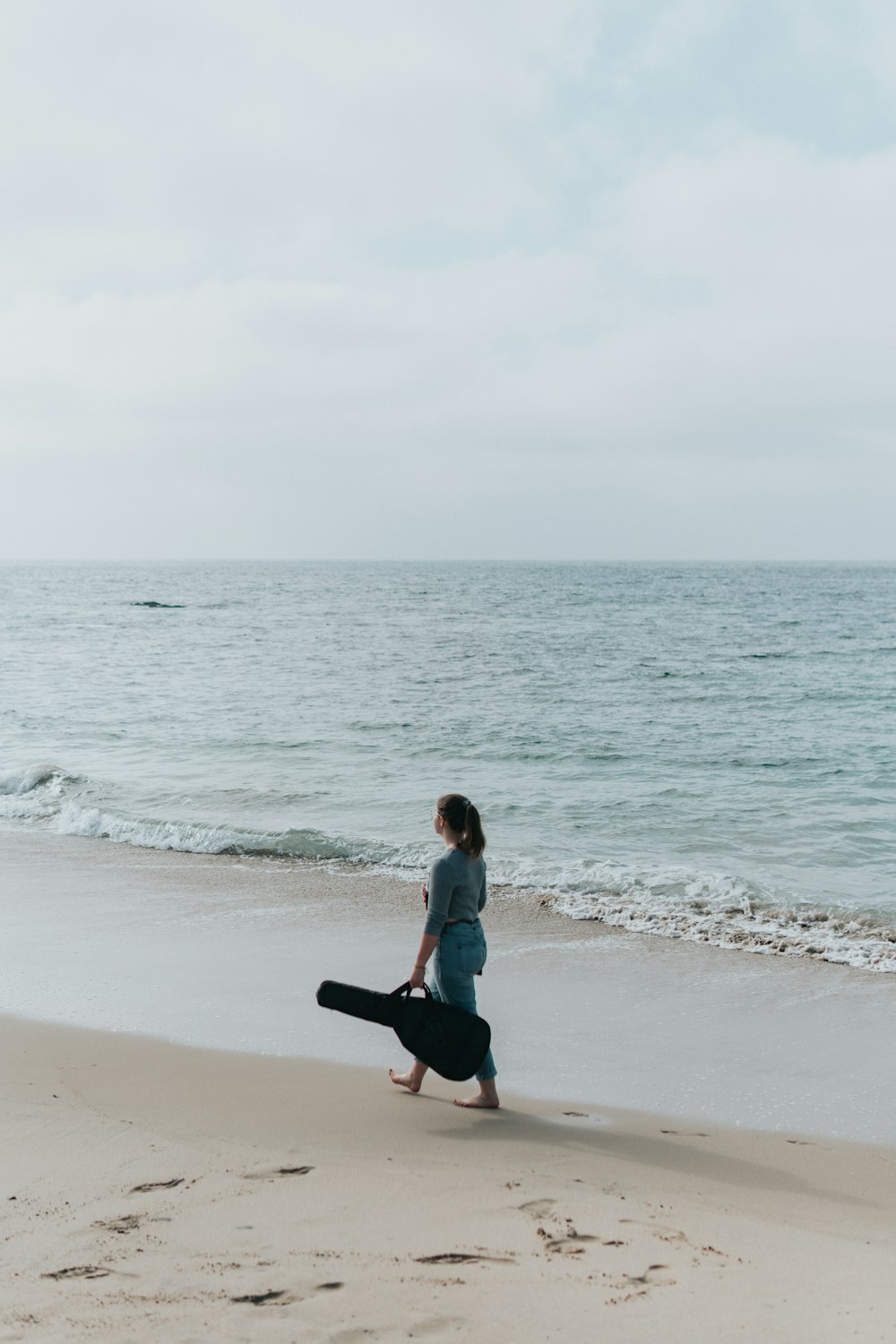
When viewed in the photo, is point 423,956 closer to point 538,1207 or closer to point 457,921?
point 457,921

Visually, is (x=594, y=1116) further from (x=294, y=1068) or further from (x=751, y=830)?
(x=751, y=830)

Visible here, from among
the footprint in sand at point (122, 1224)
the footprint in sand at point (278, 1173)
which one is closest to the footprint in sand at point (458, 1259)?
the footprint in sand at point (278, 1173)

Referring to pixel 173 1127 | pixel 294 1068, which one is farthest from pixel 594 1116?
pixel 173 1127

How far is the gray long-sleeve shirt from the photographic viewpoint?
5297 mm

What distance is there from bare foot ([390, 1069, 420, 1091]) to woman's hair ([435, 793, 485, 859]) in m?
1.30

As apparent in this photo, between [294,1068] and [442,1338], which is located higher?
[442,1338]

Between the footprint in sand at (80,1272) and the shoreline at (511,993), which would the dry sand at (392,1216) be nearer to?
the footprint in sand at (80,1272)

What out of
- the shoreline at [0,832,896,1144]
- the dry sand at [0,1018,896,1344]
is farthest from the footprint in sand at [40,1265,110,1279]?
the shoreline at [0,832,896,1144]

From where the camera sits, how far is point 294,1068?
5738 mm

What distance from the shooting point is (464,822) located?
5.31m

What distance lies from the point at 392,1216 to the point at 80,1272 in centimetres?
123

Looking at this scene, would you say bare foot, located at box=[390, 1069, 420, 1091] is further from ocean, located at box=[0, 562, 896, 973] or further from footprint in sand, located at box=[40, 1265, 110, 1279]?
ocean, located at box=[0, 562, 896, 973]

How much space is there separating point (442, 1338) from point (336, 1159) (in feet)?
5.09

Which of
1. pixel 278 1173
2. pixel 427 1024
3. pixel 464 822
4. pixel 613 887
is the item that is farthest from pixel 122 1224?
pixel 613 887
